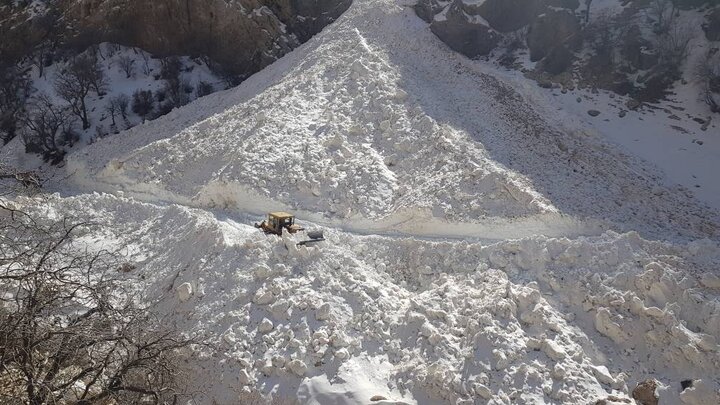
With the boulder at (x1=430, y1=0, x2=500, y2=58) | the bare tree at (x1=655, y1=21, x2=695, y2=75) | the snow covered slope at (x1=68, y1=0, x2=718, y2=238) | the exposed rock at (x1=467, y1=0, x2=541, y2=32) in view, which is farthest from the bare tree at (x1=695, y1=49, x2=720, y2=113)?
the boulder at (x1=430, y1=0, x2=500, y2=58)

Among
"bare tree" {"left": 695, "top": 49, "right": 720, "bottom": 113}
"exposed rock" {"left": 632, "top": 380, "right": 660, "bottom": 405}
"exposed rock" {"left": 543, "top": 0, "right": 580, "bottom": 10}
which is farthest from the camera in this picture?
"exposed rock" {"left": 543, "top": 0, "right": 580, "bottom": 10}

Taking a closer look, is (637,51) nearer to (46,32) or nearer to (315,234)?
(315,234)

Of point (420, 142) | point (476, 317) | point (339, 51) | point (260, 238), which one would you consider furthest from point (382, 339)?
point (339, 51)

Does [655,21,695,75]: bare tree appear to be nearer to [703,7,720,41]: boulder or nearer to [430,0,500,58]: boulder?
[703,7,720,41]: boulder

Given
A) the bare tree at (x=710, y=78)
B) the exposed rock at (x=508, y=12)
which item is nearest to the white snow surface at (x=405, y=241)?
the bare tree at (x=710, y=78)

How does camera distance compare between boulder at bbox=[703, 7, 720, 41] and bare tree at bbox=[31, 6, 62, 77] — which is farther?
bare tree at bbox=[31, 6, 62, 77]

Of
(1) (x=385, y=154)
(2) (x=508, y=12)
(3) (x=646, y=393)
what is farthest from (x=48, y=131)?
(3) (x=646, y=393)
